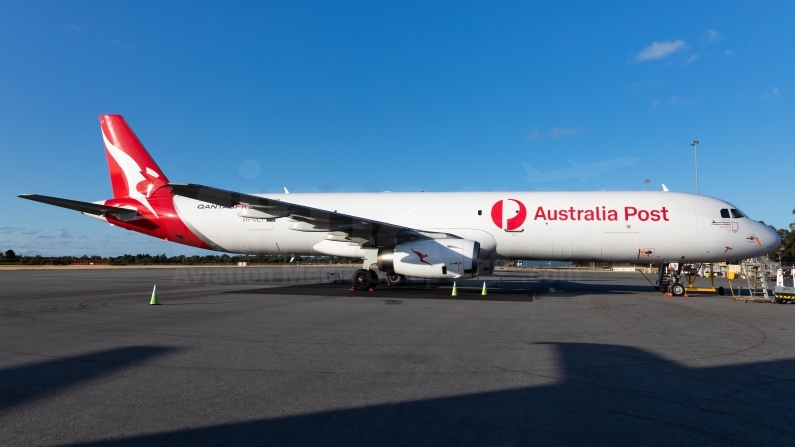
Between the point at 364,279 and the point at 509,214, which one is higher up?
the point at 509,214

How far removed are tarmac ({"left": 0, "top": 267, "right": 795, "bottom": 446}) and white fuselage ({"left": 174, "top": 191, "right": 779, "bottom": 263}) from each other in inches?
279

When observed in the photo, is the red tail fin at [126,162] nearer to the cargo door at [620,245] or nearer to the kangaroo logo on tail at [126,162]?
the kangaroo logo on tail at [126,162]

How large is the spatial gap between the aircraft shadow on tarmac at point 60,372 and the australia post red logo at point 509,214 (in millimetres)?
13411

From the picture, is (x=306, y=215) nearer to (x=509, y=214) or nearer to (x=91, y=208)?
(x=509, y=214)

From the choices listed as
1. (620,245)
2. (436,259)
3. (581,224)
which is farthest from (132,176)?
(620,245)

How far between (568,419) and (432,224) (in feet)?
49.4

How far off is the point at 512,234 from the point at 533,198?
5.53ft

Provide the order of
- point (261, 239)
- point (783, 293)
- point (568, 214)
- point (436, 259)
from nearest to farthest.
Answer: point (783, 293) → point (436, 259) → point (568, 214) → point (261, 239)

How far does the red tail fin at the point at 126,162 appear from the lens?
21156 mm

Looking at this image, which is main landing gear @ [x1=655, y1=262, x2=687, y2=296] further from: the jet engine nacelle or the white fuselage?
the jet engine nacelle

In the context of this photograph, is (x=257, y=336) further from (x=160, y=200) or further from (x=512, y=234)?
(x=160, y=200)

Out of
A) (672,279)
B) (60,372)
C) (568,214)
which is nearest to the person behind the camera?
(60,372)

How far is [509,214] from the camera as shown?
59.4 feet

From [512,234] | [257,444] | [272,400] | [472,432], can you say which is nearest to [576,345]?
[472,432]
